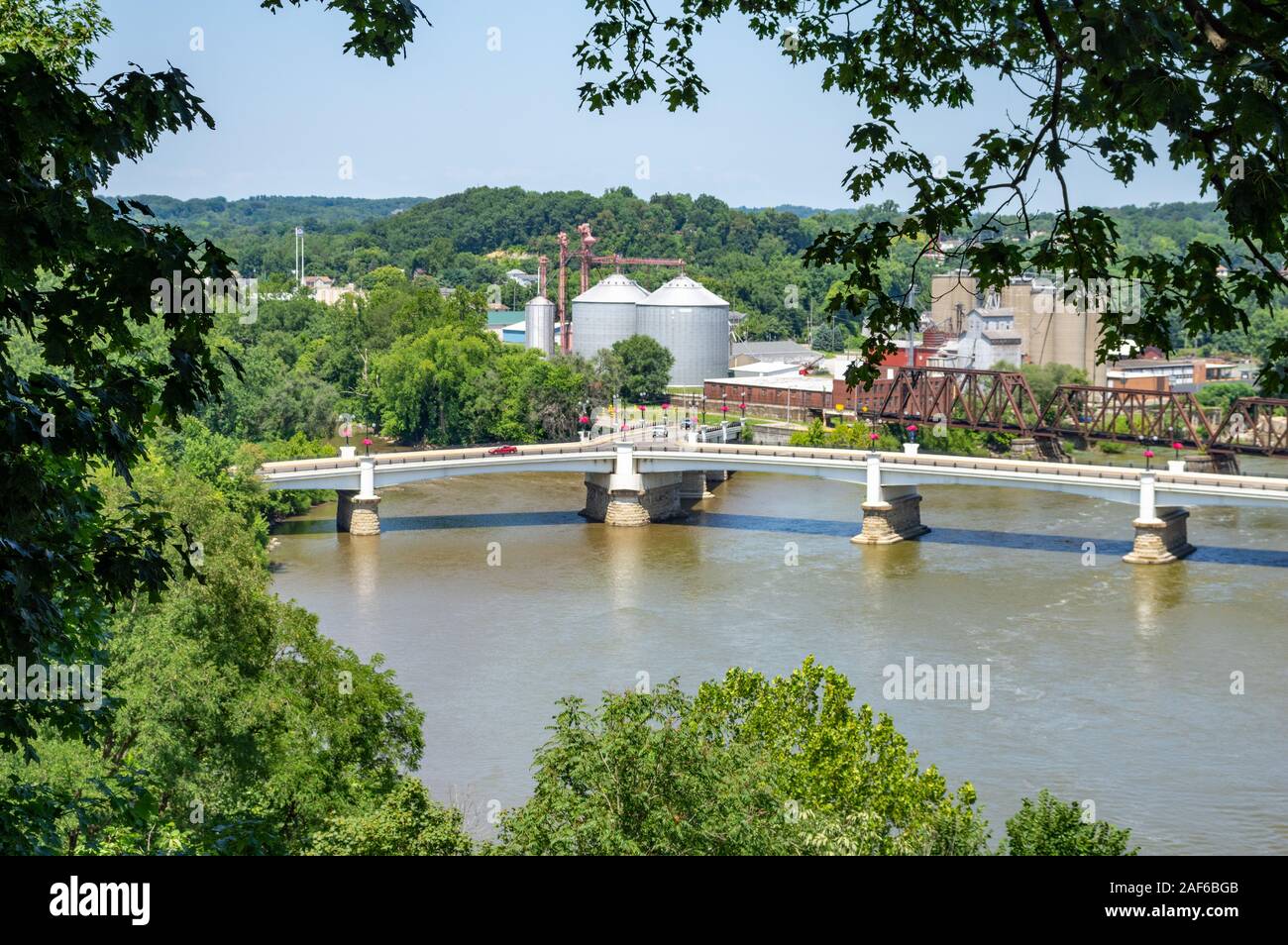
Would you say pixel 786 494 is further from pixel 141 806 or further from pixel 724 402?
pixel 141 806

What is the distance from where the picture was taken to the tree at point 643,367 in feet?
225

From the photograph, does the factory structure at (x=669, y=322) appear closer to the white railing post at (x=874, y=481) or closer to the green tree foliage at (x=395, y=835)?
the white railing post at (x=874, y=481)

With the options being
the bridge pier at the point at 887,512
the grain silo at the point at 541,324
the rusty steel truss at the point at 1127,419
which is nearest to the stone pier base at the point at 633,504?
the bridge pier at the point at 887,512

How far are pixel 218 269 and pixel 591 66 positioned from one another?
8.02 ft

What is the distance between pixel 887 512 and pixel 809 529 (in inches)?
91.8

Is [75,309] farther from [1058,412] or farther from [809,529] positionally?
[1058,412]

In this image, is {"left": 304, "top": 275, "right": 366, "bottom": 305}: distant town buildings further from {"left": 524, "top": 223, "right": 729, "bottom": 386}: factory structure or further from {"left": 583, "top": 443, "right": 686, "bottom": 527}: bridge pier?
{"left": 583, "top": 443, "right": 686, "bottom": 527}: bridge pier

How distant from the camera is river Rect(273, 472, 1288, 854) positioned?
20172mm

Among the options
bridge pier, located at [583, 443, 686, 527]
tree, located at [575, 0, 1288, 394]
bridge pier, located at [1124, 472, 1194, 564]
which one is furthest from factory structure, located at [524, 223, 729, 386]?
tree, located at [575, 0, 1288, 394]

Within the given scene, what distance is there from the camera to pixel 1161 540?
119 ft

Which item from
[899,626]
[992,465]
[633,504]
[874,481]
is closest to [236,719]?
[899,626]

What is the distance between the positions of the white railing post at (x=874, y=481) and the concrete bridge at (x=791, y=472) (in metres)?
0.04

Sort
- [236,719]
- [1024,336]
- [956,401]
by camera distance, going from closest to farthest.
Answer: [236,719]
[956,401]
[1024,336]

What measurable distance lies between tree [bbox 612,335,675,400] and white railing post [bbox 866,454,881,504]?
28.1 m
